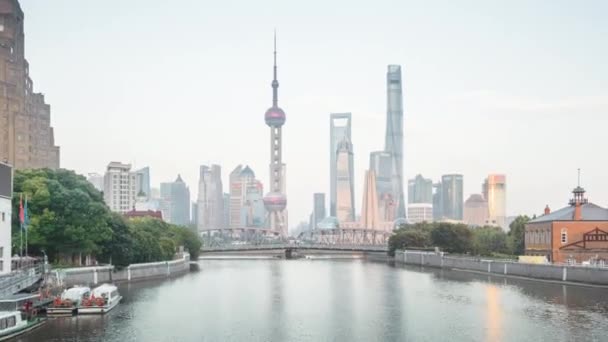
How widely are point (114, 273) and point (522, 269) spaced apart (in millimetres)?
56764

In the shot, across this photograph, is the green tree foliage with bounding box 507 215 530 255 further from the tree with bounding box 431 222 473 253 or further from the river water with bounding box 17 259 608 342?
the river water with bounding box 17 259 608 342

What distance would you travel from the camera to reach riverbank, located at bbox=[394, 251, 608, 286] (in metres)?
91.5

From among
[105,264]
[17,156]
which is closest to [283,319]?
[105,264]

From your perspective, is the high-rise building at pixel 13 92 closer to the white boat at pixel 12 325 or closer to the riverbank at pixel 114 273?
the riverbank at pixel 114 273

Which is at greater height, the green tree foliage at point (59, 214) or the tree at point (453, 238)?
the green tree foliage at point (59, 214)

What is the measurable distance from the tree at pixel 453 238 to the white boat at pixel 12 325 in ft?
382

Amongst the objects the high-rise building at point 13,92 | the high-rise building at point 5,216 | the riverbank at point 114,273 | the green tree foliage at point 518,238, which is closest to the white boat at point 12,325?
the high-rise building at point 5,216

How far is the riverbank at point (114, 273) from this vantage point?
268 ft

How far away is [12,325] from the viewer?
53844 millimetres

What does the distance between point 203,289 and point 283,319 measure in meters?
31.2

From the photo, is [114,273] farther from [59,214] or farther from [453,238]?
[453,238]

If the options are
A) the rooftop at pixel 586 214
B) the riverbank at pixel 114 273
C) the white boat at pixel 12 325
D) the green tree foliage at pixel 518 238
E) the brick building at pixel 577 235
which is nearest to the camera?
the white boat at pixel 12 325

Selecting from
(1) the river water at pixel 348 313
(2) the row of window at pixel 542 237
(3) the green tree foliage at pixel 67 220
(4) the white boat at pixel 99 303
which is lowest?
(1) the river water at pixel 348 313

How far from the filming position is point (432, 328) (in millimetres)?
61562
